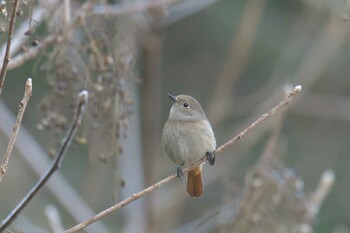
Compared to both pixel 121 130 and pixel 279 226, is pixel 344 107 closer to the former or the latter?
pixel 279 226

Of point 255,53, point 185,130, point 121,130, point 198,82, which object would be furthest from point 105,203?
point 121,130

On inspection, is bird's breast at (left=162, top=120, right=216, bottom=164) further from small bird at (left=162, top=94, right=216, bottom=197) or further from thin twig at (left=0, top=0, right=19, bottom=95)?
thin twig at (left=0, top=0, right=19, bottom=95)

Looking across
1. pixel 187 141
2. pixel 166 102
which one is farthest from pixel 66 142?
pixel 166 102

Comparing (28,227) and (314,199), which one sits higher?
(314,199)

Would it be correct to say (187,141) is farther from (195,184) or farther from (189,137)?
(195,184)

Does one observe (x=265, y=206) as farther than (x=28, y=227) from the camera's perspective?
No

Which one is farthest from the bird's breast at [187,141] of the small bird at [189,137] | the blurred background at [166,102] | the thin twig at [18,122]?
the thin twig at [18,122]

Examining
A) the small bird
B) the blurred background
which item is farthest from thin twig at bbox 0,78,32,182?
the small bird

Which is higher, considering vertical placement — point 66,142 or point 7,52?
point 7,52
